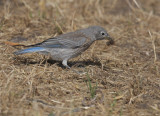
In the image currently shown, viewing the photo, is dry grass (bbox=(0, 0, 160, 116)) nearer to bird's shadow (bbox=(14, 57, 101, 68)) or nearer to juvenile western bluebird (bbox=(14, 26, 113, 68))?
bird's shadow (bbox=(14, 57, 101, 68))

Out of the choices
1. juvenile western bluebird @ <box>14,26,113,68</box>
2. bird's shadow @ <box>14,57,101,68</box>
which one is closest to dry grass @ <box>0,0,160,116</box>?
bird's shadow @ <box>14,57,101,68</box>

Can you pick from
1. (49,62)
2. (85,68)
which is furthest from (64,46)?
(85,68)

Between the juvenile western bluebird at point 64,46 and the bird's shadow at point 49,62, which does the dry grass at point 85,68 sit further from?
the juvenile western bluebird at point 64,46

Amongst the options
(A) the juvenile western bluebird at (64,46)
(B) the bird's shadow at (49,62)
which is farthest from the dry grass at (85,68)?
(A) the juvenile western bluebird at (64,46)

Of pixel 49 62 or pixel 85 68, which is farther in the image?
pixel 49 62

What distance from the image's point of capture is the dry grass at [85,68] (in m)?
4.69

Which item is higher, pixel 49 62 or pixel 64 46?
pixel 64 46

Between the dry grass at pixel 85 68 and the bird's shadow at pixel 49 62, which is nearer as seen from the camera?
the dry grass at pixel 85 68

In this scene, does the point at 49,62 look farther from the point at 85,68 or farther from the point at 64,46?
the point at 85,68

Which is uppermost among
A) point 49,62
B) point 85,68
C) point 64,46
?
point 64,46

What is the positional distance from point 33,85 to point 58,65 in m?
1.54

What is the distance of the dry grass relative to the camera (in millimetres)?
4688

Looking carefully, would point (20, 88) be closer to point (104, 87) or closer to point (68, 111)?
point (68, 111)

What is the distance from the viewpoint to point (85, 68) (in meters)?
6.32
